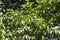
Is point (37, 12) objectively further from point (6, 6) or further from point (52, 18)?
point (6, 6)

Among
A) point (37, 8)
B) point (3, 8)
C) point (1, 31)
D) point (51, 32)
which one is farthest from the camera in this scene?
point (3, 8)

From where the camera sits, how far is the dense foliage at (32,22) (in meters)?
2.77

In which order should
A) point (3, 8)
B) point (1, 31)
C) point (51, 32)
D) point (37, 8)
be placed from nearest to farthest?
point (1, 31) → point (51, 32) → point (37, 8) → point (3, 8)

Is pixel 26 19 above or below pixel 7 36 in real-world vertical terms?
above

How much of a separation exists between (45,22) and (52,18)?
7.4 inches

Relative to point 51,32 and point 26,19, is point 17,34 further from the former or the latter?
point 51,32

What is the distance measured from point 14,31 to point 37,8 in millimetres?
583

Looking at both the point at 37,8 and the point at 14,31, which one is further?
the point at 37,8

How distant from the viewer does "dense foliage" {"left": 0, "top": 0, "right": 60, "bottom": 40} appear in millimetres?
2770

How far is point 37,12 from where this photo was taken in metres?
3.00

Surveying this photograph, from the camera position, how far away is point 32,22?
2.83m

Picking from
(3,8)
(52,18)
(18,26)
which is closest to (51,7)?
(52,18)

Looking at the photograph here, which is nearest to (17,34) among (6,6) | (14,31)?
(14,31)

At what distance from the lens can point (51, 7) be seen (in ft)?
10.1
